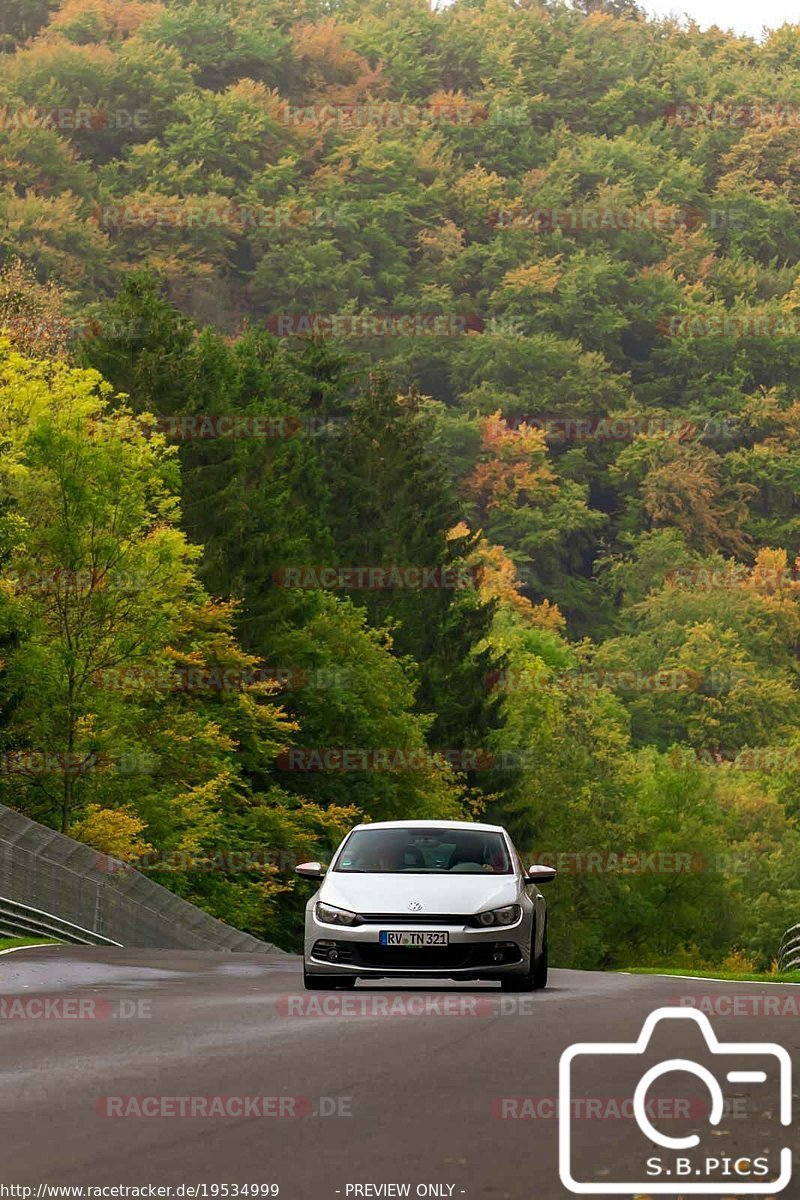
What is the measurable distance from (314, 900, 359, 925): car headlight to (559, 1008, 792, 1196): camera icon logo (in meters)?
4.60

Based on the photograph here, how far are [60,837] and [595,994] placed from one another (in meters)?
16.6

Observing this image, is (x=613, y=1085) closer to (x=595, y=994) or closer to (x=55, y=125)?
(x=595, y=994)

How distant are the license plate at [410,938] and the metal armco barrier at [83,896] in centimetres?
1248

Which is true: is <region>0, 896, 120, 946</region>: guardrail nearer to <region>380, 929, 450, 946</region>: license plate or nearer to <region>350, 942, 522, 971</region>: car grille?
<region>350, 942, 522, 971</region>: car grille

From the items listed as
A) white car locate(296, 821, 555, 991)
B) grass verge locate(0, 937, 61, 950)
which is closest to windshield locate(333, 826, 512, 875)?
white car locate(296, 821, 555, 991)

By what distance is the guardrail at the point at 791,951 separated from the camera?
33.7 m

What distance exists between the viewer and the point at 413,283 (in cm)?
16025

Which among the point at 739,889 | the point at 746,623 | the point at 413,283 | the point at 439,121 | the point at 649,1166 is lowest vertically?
the point at 739,889

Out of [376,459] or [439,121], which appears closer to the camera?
[376,459]

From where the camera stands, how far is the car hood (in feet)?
57.0

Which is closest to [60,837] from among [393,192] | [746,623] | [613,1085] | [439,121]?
[613,1085]

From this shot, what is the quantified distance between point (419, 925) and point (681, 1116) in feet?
26.5

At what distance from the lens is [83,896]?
112 feet

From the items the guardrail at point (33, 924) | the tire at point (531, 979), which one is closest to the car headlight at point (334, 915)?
the tire at point (531, 979)
